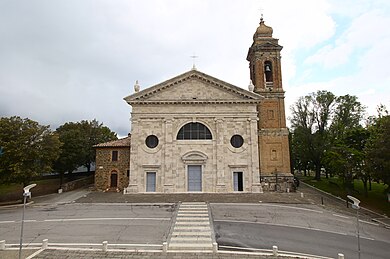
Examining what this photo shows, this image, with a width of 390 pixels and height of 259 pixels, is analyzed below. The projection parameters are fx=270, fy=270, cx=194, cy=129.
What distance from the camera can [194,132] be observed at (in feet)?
89.9

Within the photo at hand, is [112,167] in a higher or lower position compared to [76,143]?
lower

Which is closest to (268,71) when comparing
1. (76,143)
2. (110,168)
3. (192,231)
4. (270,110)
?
(270,110)

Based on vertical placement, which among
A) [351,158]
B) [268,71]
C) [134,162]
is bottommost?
[134,162]

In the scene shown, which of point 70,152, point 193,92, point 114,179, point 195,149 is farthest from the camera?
point 70,152

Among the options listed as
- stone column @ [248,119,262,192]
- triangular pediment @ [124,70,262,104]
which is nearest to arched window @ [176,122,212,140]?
triangular pediment @ [124,70,262,104]

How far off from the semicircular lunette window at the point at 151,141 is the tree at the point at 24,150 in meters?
8.73

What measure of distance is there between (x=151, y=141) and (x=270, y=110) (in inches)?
521

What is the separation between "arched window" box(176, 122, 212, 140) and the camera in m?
27.3

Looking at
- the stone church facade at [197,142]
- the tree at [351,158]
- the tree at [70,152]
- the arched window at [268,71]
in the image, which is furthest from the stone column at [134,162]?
the tree at [351,158]

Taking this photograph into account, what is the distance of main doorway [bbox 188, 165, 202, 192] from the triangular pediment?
6.70 m

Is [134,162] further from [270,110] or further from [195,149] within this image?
[270,110]

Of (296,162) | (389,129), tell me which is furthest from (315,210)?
(296,162)

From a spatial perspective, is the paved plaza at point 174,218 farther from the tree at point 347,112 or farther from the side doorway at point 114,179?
the tree at point 347,112

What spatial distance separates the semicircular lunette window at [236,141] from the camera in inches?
1072
